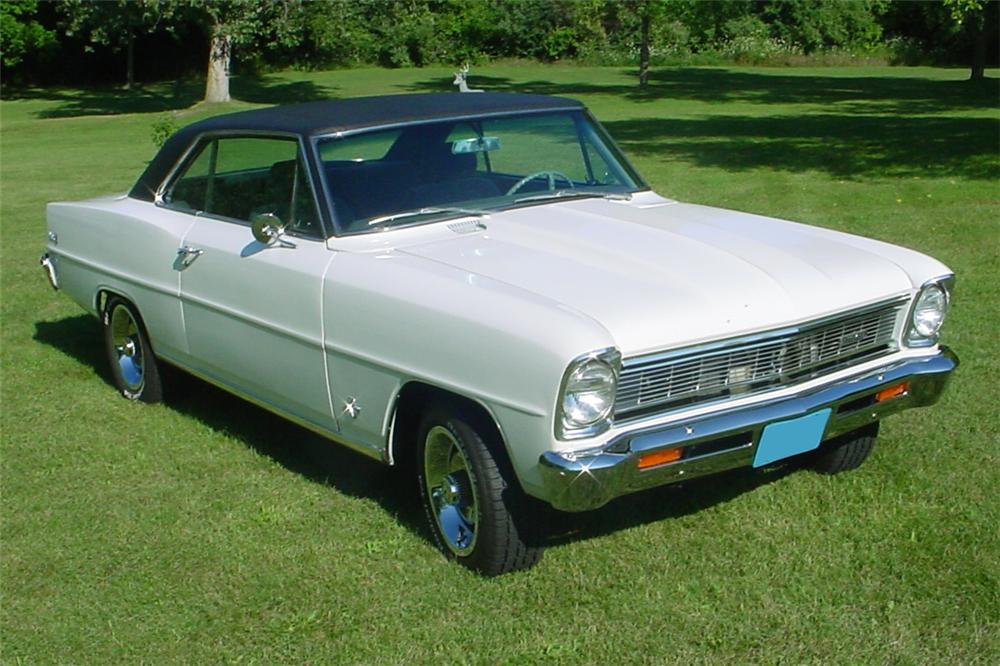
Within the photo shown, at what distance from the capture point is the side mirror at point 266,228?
16.5 feet

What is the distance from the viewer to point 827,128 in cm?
2247

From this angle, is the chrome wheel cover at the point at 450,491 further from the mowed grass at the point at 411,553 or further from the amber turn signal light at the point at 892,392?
the amber turn signal light at the point at 892,392

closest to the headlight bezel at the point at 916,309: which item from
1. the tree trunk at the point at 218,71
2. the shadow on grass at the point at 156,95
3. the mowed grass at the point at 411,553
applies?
the mowed grass at the point at 411,553

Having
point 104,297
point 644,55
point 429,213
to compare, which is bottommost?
point 644,55

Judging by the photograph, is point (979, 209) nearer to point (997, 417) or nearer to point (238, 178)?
point (997, 417)

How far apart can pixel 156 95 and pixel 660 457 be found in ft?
132

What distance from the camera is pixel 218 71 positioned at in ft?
112

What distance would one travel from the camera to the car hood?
13.3ft

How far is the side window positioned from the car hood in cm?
60

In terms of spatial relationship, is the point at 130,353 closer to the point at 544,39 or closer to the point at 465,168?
the point at 465,168

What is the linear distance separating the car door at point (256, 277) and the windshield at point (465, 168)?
0.20 meters

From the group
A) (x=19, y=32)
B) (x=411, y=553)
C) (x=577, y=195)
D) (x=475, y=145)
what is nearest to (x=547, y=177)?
(x=577, y=195)

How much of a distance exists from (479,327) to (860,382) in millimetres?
1446

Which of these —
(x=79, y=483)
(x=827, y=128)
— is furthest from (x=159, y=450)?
(x=827, y=128)
